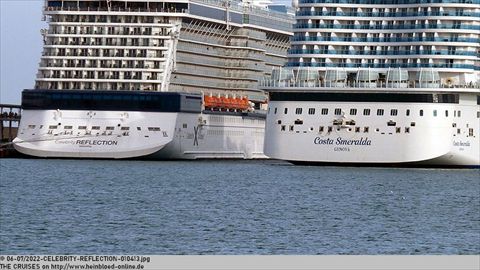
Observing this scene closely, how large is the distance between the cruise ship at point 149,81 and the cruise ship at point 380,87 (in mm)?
16502

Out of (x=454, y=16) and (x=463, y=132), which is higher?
(x=454, y=16)

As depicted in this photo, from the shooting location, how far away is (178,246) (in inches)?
1462

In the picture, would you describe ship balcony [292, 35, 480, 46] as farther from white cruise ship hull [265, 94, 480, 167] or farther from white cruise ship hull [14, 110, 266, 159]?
white cruise ship hull [14, 110, 266, 159]

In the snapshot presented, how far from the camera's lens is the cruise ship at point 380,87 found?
88.1 metres

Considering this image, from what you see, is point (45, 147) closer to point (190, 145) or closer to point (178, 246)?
point (190, 145)

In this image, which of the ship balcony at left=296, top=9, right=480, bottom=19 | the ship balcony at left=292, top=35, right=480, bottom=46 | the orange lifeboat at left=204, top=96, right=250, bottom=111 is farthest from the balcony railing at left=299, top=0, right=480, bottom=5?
the orange lifeboat at left=204, top=96, right=250, bottom=111

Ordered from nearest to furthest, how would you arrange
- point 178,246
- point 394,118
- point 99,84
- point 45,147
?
point 178,246 → point 394,118 → point 45,147 → point 99,84

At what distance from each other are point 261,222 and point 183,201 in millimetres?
11421

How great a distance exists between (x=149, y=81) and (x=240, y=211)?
206 ft

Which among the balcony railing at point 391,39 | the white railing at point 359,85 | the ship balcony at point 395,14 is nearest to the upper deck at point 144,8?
the ship balcony at point 395,14

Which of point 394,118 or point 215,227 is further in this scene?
point 394,118

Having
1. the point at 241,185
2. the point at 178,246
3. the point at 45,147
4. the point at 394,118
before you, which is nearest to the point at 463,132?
the point at 394,118

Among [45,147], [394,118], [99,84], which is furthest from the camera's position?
[99,84]

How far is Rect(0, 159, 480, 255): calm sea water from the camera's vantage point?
37875 millimetres
